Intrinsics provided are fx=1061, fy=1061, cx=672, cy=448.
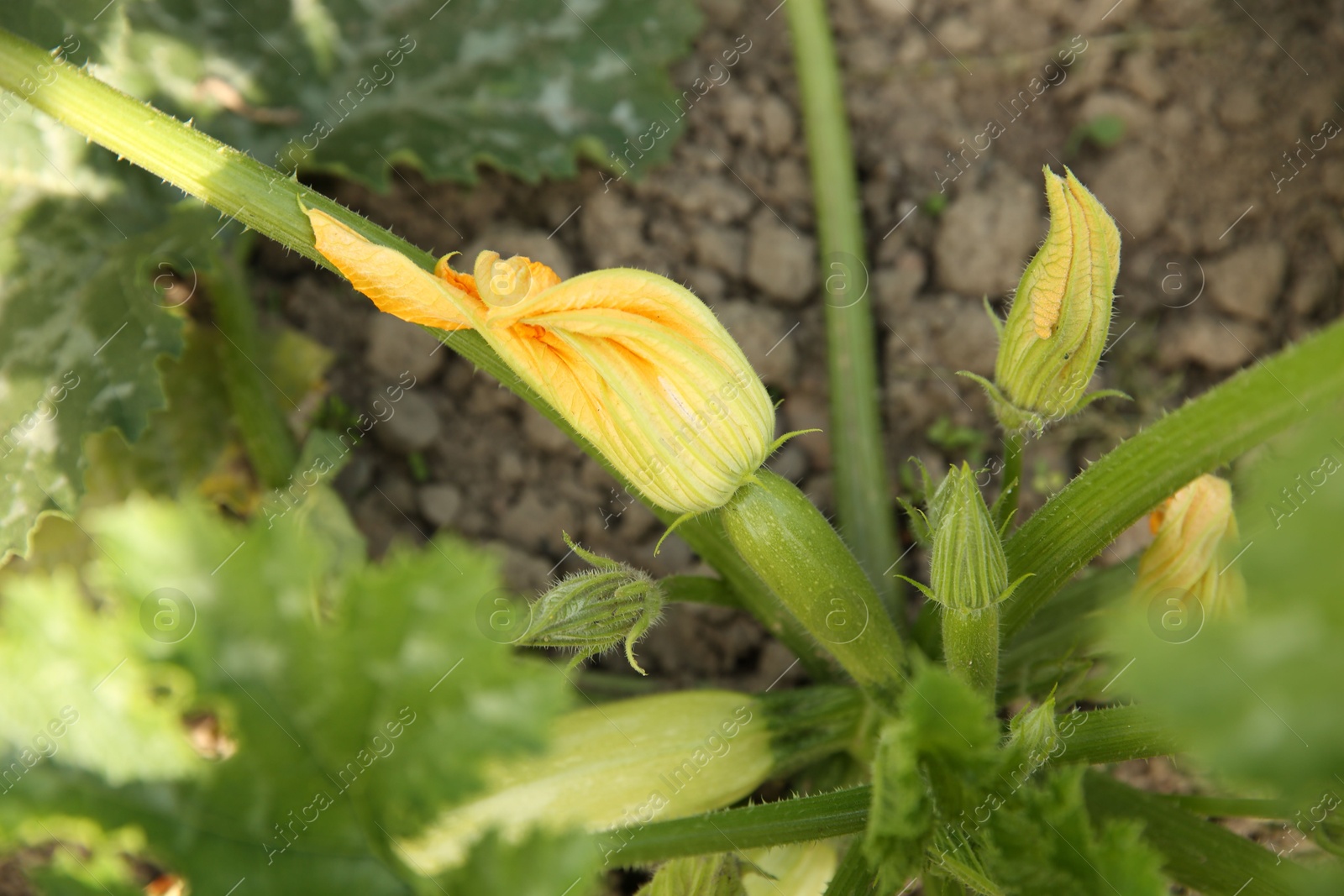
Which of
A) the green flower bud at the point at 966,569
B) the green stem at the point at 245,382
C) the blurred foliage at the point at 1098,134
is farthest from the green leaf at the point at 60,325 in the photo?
the blurred foliage at the point at 1098,134

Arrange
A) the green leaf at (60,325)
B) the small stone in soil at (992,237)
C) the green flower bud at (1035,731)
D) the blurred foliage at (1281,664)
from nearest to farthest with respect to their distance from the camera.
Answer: the blurred foliage at (1281,664)
the green flower bud at (1035,731)
the green leaf at (60,325)
the small stone in soil at (992,237)

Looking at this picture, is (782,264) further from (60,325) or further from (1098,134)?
(60,325)

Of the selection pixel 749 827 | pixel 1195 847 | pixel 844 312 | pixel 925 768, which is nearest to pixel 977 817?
pixel 925 768

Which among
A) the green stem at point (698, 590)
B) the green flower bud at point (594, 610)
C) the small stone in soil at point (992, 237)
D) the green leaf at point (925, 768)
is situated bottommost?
the green leaf at point (925, 768)

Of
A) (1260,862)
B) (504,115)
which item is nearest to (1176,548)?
(1260,862)

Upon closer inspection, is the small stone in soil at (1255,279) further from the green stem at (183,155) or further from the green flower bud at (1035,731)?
the green stem at (183,155)

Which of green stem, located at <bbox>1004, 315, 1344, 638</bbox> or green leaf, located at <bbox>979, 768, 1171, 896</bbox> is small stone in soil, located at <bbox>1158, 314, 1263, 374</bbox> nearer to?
green stem, located at <bbox>1004, 315, 1344, 638</bbox>
